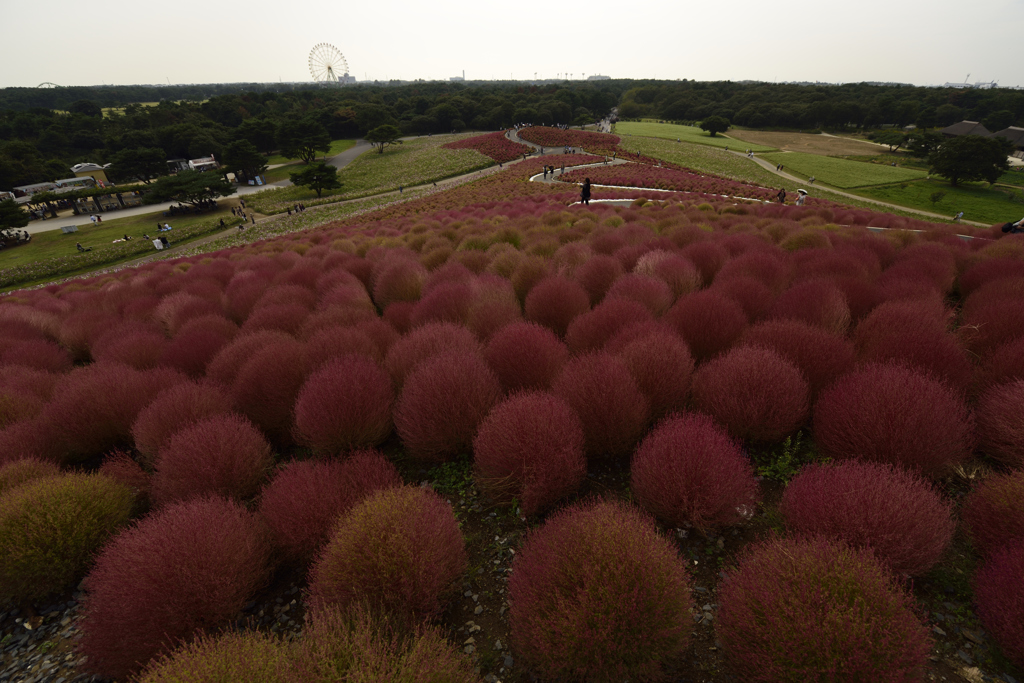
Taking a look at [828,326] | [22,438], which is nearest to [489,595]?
[828,326]

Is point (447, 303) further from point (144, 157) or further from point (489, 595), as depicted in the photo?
point (144, 157)

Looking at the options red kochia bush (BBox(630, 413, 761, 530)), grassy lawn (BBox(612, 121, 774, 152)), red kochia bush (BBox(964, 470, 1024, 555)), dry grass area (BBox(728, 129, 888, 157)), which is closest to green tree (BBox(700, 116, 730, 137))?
grassy lawn (BBox(612, 121, 774, 152))

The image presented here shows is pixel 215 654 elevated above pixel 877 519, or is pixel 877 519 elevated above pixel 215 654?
pixel 877 519

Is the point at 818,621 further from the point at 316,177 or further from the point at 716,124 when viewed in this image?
the point at 716,124

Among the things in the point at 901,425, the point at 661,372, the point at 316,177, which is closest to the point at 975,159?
the point at 901,425

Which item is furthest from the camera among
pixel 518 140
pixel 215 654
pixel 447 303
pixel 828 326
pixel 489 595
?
pixel 518 140

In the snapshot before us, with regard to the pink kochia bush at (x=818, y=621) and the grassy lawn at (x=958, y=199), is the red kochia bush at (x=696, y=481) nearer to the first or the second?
the pink kochia bush at (x=818, y=621)
